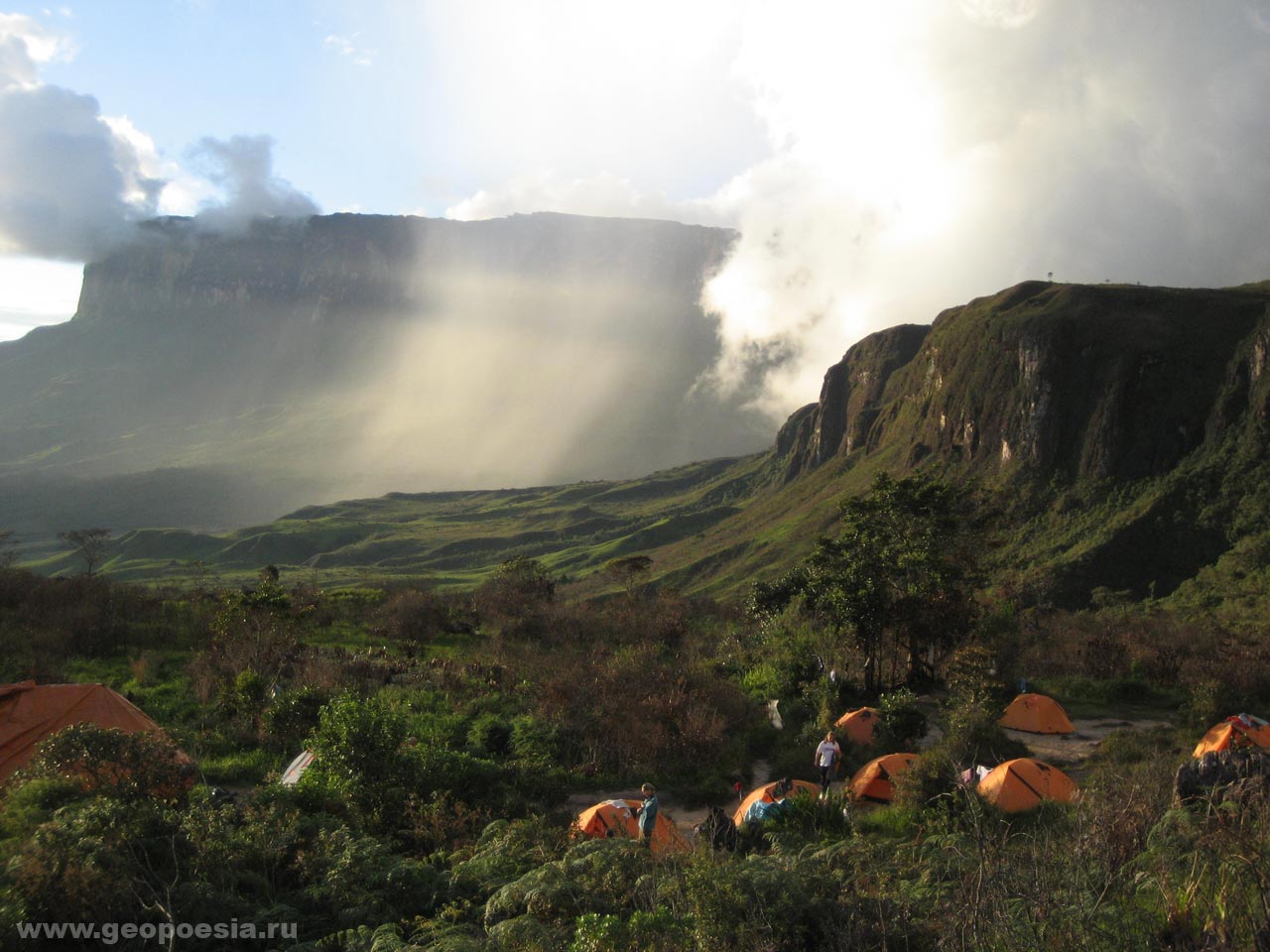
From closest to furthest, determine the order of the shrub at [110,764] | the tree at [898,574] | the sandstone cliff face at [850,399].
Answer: the shrub at [110,764], the tree at [898,574], the sandstone cliff face at [850,399]

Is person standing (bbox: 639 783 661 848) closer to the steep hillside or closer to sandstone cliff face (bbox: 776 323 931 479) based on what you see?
the steep hillside

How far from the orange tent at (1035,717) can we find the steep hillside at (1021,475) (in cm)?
3559

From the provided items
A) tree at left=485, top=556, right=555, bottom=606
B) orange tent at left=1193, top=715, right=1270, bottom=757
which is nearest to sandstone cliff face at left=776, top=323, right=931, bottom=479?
tree at left=485, top=556, right=555, bottom=606

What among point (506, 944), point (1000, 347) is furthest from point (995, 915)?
point (1000, 347)

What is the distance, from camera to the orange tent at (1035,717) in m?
19.8

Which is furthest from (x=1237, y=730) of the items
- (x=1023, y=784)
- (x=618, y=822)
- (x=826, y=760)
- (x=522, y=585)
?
(x=522, y=585)

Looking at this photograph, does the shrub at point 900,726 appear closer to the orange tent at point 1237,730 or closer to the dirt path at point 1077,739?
the dirt path at point 1077,739

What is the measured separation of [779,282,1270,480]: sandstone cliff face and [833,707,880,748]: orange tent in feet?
301

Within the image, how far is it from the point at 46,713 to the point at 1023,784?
1621 centimetres

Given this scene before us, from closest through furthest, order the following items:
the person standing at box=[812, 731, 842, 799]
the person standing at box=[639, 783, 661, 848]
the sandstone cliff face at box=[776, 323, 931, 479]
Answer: the person standing at box=[639, 783, 661, 848]
the person standing at box=[812, 731, 842, 799]
the sandstone cliff face at box=[776, 323, 931, 479]

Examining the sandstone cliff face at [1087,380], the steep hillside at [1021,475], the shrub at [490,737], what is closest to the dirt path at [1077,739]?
the shrub at [490,737]

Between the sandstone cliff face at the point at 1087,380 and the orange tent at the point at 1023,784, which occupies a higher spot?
the sandstone cliff face at the point at 1087,380

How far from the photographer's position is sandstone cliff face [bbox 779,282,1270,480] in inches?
3728

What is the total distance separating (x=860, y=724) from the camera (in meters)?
18.3
